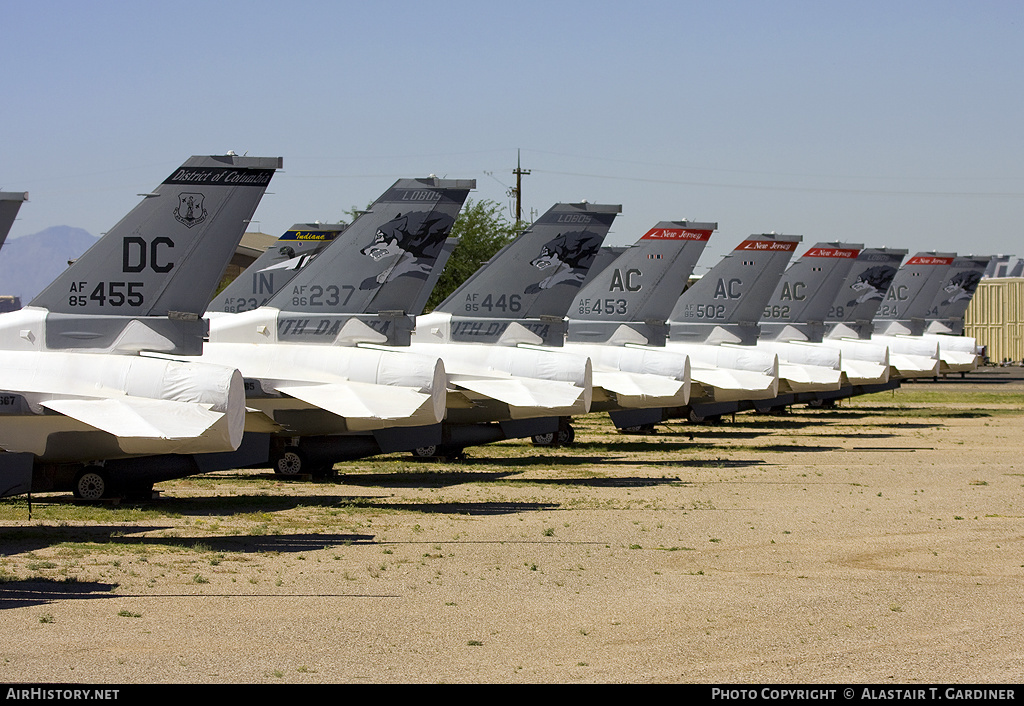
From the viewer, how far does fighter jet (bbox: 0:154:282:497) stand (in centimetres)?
1692

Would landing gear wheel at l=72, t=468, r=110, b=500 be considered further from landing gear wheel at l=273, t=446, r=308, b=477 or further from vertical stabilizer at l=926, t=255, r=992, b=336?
vertical stabilizer at l=926, t=255, r=992, b=336

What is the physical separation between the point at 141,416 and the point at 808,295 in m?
30.1

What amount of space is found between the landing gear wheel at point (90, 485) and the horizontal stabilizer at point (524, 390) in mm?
7677

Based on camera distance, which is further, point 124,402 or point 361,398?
point 361,398

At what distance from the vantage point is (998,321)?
92.9 meters

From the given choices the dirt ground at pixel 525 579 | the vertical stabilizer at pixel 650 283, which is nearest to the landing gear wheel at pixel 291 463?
the dirt ground at pixel 525 579

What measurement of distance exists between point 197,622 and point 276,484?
11.4 m

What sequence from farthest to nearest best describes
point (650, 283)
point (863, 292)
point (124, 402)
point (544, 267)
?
point (863, 292)
point (650, 283)
point (544, 267)
point (124, 402)

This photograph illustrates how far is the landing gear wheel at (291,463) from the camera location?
22.8 meters

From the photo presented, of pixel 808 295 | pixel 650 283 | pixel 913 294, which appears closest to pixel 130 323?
pixel 650 283

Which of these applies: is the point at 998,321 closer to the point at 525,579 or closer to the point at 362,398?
the point at 362,398

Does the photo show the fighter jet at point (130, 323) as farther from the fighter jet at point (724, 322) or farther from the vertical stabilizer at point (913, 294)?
the vertical stabilizer at point (913, 294)

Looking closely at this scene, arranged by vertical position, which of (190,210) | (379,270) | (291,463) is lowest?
(291,463)
